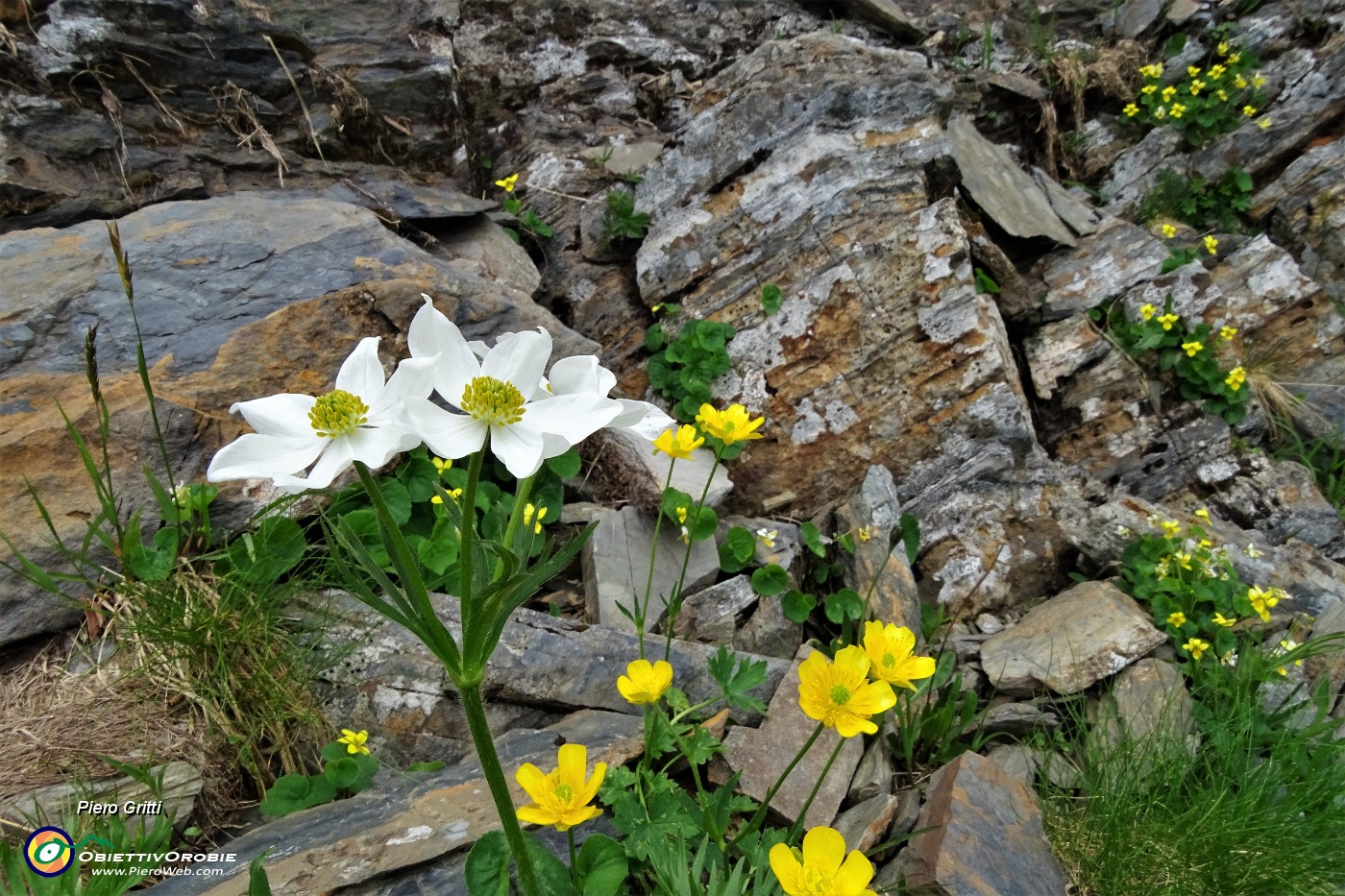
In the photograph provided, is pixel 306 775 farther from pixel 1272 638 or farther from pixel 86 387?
pixel 1272 638

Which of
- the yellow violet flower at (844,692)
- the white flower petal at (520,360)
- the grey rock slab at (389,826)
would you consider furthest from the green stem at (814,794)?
the white flower petal at (520,360)

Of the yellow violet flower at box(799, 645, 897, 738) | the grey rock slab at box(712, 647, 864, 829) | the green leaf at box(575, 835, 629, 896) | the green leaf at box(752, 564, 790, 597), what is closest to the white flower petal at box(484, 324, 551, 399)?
the yellow violet flower at box(799, 645, 897, 738)

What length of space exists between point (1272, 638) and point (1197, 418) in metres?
1.54

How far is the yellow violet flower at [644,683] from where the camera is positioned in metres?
1.89

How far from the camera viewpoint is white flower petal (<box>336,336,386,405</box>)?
1.34m

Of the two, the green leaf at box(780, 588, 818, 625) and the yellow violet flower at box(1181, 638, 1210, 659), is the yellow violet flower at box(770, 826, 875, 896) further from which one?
the yellow violet flower at box(1181, 638, 1210, 659)

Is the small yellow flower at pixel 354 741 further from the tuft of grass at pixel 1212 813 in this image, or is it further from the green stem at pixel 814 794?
the tuft of grass at pixel 1212 813

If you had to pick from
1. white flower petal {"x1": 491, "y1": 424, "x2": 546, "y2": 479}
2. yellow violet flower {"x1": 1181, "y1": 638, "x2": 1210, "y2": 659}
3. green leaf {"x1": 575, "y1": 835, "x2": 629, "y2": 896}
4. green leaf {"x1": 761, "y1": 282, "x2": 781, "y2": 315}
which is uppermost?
white flower petal {"x1": 491, "y1": 424, "x2": 546, "y2": 479}

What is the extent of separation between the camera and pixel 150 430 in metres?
3.00

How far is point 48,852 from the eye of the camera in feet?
6.24

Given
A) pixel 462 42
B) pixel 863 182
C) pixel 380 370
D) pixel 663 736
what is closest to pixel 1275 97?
pixel 863 182

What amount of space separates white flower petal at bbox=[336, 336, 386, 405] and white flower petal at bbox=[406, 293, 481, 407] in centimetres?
10

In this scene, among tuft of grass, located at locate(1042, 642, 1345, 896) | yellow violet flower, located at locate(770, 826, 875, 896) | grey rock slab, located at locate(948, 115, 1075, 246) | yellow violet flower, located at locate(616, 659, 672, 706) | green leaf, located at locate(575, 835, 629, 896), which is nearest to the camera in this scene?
yellow violet flower, located at locate(770, 826, 875, 896)

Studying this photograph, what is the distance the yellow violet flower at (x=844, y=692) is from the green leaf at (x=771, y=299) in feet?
9.66
